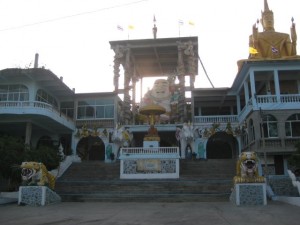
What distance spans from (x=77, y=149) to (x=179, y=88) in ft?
34.2

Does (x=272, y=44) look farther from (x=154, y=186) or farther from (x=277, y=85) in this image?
(x=154, y=186)

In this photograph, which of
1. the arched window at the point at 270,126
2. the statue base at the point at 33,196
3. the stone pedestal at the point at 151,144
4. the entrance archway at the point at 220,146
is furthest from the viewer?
the entrance archway at the point at 220,146

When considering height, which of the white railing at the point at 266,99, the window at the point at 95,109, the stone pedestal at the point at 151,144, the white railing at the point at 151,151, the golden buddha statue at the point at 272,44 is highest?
the golden buddha statue at the point at 272,44

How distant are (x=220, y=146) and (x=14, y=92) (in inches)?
702

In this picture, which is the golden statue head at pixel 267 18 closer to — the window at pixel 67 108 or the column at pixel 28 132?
the window at pixel 67 108

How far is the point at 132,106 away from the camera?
3259 cm

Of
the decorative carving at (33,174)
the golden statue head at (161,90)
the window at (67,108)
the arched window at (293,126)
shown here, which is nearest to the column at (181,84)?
the golden statue head at (161,90)

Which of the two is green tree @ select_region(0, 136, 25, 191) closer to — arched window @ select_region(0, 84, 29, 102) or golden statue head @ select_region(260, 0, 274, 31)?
arched window @ select_region(0, 84, 29, 102)

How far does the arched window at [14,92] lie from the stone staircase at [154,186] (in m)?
7.68

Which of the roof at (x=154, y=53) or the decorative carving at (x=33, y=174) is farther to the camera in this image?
the roof at (x=154, y=53)

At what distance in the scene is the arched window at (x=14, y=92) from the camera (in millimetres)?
26359

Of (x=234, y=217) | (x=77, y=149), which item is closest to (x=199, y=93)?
(x=77, y=149)

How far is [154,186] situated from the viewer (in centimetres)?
1738

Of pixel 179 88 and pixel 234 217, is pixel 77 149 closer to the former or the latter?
pixel 179 88
